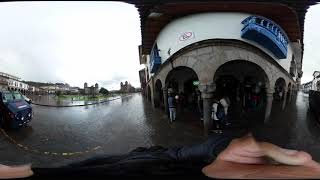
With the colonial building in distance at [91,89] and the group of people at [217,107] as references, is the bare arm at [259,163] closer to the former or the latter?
the group of people at [217,107]

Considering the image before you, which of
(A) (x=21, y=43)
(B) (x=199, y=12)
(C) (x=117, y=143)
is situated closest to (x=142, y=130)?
(C) (x=117, y=143)

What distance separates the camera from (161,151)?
94.0 inches

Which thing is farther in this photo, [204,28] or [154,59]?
[154,59]

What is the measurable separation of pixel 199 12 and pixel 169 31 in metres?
0.25

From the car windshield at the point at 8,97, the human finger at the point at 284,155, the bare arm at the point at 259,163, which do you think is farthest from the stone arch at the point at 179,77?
the car windshield at the point at 8,97

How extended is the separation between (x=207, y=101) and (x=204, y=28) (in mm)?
515

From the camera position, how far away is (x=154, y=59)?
240 centimetres

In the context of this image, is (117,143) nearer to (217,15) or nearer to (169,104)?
(169,104)

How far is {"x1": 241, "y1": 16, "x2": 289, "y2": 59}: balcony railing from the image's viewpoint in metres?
2.18

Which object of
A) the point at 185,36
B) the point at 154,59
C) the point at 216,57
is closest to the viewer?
the point at 216,57

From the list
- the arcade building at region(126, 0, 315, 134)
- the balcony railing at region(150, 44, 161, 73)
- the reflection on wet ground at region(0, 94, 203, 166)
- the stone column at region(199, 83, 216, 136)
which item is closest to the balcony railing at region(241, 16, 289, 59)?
the arcade building at region(126, 0, 315, 134)

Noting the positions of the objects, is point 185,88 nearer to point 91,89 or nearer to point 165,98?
point 165,98

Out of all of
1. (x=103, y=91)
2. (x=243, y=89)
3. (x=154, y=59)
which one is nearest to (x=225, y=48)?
(x=243, y=89)

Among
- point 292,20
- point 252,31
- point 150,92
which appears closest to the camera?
point 252,31
